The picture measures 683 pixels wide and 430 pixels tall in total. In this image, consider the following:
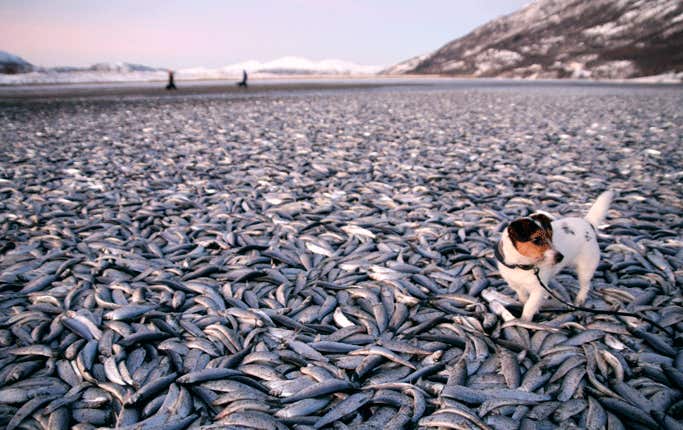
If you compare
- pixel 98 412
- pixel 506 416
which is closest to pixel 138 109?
pixel 98 412

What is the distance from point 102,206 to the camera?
22.7ft

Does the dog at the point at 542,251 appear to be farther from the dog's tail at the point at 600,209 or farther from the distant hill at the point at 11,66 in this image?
the distant hill at the point at 11,66

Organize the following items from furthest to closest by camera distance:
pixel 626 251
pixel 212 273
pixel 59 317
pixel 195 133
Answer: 1. pixel 195 133
2. pixel 626 251
3. pixel 212 273
4. pixel 59 317

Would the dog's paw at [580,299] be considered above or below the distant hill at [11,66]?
below

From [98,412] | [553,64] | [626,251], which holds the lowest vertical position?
[98,412]

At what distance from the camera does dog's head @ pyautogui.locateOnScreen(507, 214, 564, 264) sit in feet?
10.0

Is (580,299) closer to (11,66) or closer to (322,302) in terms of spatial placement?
(322,302)

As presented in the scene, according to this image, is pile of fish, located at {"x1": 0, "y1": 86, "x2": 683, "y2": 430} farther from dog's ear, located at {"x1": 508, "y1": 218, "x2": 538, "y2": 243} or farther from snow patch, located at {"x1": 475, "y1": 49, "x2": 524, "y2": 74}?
snow patch, located at {"x1": 475, "y1": 49, "x2": 524, "y2": 74}

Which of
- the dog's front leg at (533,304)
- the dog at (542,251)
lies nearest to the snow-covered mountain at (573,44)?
the dog at (542,251)

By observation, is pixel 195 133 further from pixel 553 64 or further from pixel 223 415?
pixel 553 64

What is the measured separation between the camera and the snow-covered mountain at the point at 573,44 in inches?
3752

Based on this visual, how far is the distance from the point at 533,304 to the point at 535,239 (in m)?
0.83

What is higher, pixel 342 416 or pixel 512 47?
pixel 512 47

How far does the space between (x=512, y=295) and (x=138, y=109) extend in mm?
23312
